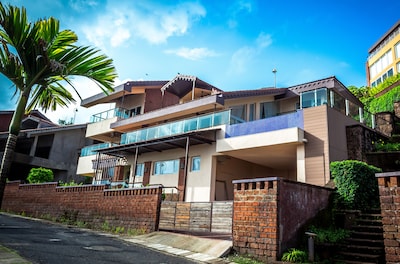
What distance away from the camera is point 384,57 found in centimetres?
4116

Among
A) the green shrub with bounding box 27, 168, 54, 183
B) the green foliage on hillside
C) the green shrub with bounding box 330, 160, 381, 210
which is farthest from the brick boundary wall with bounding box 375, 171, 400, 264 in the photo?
the green shrub with bounding box 27, 168, 54, 183

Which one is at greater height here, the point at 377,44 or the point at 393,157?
the point at 377,44

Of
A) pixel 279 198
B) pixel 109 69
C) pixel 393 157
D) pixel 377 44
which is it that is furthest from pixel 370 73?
pixel 109 69

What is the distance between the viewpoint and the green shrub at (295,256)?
7.36m

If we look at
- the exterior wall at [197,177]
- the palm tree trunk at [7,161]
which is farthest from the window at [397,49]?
the palm tree trunk at [7,161]

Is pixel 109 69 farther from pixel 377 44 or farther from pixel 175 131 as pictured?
pixel 377 44

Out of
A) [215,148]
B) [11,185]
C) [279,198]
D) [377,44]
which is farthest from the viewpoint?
[377,44]

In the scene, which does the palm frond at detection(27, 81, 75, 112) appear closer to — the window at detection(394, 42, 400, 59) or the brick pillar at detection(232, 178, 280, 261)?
the brick pillar at detection(232, 178, 280, 261)

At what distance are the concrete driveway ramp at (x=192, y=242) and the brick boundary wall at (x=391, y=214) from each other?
3.66 meters

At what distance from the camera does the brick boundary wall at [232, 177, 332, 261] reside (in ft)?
25.4

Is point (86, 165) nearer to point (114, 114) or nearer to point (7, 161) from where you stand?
point (114, 114)

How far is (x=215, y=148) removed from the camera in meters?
17.7

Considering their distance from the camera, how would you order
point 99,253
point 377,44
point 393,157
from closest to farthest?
point 99,253
point 393,157
point 377,44

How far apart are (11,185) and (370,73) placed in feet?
149
